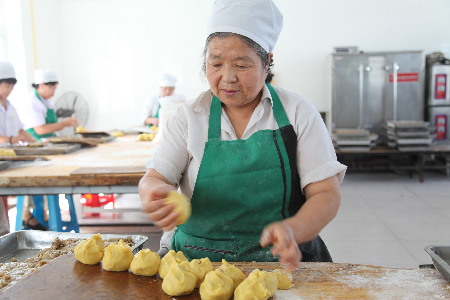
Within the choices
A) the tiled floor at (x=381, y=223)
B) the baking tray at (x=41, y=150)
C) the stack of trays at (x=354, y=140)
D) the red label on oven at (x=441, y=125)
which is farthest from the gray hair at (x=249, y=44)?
the red label on oven at (x=441, y=125)

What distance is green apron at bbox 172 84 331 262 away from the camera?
1508 mm

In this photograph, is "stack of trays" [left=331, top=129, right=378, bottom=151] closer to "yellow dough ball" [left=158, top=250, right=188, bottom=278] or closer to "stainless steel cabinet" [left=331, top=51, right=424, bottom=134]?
"stainless steel cabinet" [left=331, top=51, right=424, bottom=134]

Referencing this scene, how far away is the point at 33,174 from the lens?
246cm

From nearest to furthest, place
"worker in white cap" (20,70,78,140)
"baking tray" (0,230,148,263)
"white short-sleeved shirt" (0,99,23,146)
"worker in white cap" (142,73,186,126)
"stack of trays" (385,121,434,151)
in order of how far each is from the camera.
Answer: "baking tray" (0,230,148,263) → "white short-sleeved shirt" (0,99,23,146) → "worker in white cap" (20,70,78,140) → "worker in white cap" (142,73,186,126) → "stack of trays" (385,121,434,151)

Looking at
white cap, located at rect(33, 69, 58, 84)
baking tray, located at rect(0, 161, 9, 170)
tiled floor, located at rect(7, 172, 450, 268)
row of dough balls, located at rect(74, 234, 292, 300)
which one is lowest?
tiled floor, located at rect(7, 172, 450, 268)

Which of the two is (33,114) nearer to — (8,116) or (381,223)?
(8,116)

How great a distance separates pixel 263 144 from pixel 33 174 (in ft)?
5.19

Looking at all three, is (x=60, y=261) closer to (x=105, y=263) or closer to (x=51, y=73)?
(x=105, y=263)

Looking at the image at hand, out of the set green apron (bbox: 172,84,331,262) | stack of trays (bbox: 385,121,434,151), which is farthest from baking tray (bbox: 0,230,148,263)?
stack of trays (bbox: 385,121,434,151)

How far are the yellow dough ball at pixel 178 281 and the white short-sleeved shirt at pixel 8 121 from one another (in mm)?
4121

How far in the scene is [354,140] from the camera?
677 cm

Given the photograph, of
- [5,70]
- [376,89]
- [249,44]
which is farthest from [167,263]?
[376,89]

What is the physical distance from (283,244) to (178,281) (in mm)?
301

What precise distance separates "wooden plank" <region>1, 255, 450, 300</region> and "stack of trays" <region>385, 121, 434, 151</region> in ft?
18.5
